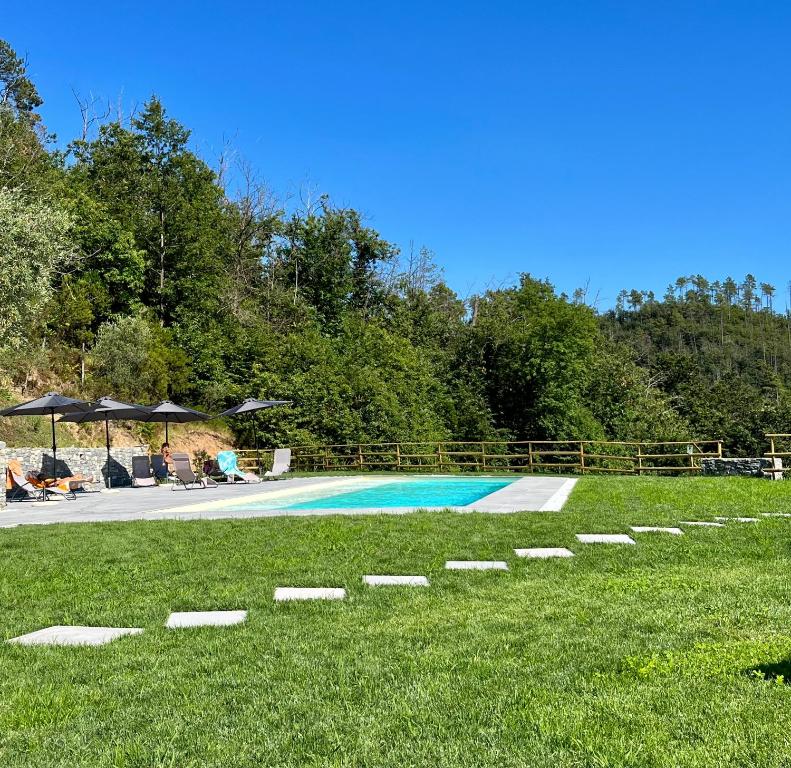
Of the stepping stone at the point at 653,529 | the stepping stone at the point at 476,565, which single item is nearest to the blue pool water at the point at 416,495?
the stepping stone at the point at 653,529

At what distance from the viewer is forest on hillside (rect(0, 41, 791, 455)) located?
2319cm

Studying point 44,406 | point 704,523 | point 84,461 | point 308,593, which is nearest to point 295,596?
point 308,593

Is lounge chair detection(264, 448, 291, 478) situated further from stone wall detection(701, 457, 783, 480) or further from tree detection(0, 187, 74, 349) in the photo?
stone wall detection(701, 457, 783, 480)

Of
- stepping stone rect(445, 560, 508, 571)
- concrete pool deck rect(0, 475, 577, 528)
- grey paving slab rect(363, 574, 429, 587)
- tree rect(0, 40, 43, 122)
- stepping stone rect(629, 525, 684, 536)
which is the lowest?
concrete pool deck rect(0, 475, 577, 528)

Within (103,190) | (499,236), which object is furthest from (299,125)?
(499,236)

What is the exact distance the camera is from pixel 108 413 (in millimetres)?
16688

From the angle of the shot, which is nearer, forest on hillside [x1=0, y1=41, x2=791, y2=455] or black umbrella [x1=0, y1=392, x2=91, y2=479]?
black umbrella [x1=0, y1=392, x2=91, y2=479]

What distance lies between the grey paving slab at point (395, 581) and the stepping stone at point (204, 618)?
3.66ft

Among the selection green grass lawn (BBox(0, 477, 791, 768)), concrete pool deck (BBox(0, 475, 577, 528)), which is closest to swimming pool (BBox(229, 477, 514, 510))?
concrete pool deck (BBox(0, 475, 577, 528))

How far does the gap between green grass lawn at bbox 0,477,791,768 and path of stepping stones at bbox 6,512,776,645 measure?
12 cm

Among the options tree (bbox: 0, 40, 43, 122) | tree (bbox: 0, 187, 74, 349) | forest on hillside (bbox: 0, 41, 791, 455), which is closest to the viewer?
tree (bbox: 0, 187, 74, 349)

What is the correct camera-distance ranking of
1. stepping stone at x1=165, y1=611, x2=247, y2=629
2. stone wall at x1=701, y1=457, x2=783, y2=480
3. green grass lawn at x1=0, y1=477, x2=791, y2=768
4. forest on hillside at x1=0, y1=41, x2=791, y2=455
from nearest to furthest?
green grass lawn at x1=0, y1=477, x2=791, y2=768 → stepping stone at x1=165, y1=611, x2=247, y2=629 → stone wall at x1=701, y1=457, x2=783, y2=480 → forest on hillside at x1=0, y1=41, x2=791, y2=455

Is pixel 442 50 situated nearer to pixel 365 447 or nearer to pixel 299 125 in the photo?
pixel 299 125

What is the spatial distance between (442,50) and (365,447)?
44.1 ft
